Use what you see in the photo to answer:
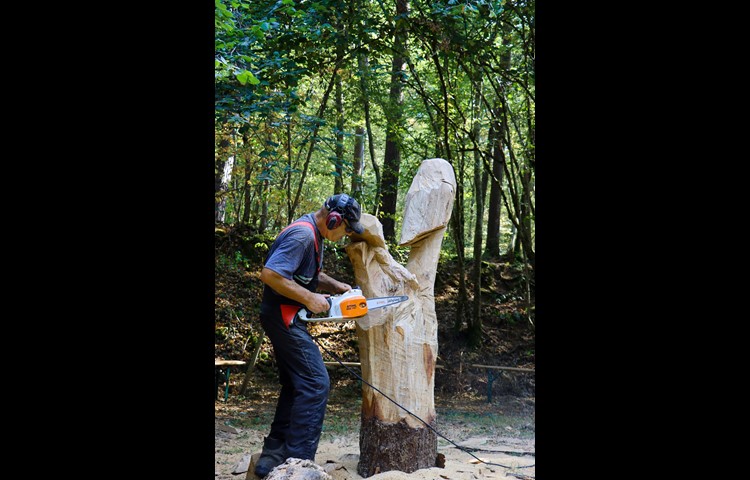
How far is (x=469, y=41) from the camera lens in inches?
247

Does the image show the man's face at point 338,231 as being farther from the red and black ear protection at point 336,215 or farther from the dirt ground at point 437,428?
the dirt ground at point 437,428

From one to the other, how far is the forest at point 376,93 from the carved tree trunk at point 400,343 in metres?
1.39

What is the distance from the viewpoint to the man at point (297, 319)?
11.0 ft

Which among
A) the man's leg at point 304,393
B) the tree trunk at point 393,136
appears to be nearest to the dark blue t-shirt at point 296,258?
the man's leg at point 304,393

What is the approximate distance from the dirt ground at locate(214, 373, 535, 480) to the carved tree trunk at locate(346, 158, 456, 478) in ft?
0.52

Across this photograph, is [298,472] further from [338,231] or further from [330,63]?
[330,63]

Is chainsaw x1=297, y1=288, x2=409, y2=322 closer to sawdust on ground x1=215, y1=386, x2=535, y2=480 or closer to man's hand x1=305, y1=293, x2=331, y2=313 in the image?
man's hand x1=305, y1=293, x2=331, y2=313

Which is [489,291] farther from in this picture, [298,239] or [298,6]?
[298,239]

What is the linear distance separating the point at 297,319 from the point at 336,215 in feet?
2.19

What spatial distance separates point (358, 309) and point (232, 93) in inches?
93.6

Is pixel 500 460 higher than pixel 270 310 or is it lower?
lower

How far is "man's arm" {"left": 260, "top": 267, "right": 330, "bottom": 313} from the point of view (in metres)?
3.33

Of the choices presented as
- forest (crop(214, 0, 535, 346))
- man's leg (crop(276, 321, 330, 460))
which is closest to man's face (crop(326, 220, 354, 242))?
man's leg (crop(276, 321, 330, 460))
